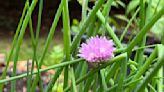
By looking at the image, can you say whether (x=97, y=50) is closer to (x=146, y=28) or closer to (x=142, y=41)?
(x=146, y=28)

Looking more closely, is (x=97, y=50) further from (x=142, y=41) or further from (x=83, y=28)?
(x=142, y=41)

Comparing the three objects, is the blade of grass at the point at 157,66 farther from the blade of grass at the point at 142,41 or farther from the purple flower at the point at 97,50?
the blade of grass at the point at 142,41

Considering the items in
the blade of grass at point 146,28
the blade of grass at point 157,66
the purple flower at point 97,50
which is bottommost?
the blade of grass at point 157,66

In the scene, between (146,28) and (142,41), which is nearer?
(146,28)

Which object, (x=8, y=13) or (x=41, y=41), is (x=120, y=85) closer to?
(x=41, y=41)

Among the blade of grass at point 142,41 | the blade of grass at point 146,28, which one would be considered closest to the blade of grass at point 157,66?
the blade of grass at point 146,28

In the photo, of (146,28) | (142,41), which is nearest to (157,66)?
(146,28)

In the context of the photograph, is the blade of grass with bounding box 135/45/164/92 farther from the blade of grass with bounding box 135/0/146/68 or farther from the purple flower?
the blade of grass with bounding box 135/0/146/68

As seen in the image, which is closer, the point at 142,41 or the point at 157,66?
the point at 157,66
